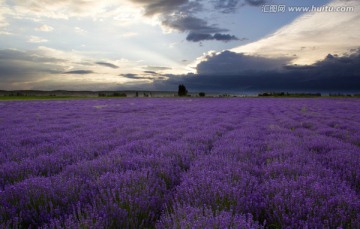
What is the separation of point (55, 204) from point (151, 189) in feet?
3.22

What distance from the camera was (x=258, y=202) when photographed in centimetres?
252

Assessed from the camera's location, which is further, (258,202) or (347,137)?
(347,137)

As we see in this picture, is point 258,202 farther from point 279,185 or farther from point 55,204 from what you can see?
point 55,204

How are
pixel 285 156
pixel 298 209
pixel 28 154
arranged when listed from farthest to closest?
pixel 28 154
pixel 285 156
pixel 298 209

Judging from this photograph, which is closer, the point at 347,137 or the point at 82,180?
the point at 82,180

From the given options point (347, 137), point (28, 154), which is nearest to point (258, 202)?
point (28, 154)

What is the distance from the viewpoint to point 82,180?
3.13 metres

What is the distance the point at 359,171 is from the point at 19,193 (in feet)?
13.6

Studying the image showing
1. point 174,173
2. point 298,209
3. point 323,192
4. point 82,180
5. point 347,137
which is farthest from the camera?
point 347,137

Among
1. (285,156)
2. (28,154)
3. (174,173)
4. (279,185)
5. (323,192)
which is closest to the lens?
(323,192)

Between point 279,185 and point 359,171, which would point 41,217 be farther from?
point 359,171

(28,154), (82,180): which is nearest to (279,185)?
(82,180)

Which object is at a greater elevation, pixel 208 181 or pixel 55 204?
pixel 208 181

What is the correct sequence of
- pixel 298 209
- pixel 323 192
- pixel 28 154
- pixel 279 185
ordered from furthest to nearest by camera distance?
1. pixel 28 154
2. pixel 279 185
3. pixel 323 192
4. pixel 298 209
